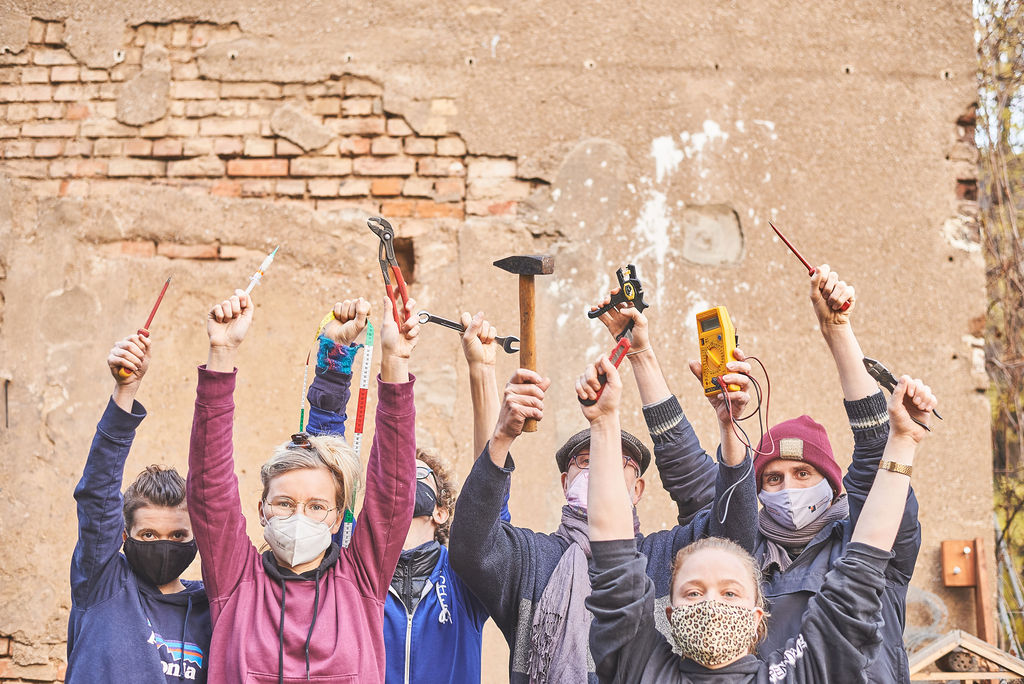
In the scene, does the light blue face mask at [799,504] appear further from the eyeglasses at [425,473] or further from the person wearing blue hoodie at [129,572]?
the person wearing blue hoodie at [129,572]

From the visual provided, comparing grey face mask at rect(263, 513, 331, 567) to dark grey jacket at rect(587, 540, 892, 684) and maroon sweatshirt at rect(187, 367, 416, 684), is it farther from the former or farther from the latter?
dark grey jacket at rect(587, 540, 892, 684)

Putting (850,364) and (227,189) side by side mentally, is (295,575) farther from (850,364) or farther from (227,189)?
(227,189)

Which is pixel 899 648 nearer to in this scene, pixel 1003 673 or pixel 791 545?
pixel 791 545

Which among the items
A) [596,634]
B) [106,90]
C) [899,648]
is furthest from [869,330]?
[106,90]

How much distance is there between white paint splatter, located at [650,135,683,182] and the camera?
4.54m

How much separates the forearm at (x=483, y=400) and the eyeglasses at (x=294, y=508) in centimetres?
60

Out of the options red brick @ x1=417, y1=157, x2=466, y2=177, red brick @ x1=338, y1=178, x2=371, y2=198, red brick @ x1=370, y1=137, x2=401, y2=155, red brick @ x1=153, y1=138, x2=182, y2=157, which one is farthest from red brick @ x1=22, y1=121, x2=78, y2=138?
Answer: red brick @ x1=417, y1=157, x2=466, y2=177

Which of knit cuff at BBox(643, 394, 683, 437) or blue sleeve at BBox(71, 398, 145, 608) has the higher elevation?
knit cuff at BBox(643, 394, 683, 437)

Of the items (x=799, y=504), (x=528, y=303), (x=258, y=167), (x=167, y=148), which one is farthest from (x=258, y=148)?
(x=799, y=504)

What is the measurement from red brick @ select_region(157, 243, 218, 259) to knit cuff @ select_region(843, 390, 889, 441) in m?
3.04

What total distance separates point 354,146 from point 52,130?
1460mm

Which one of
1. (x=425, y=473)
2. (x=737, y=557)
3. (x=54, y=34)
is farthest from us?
(x=54, y=34)

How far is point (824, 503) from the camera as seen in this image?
2.91 m

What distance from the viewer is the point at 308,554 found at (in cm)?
250
